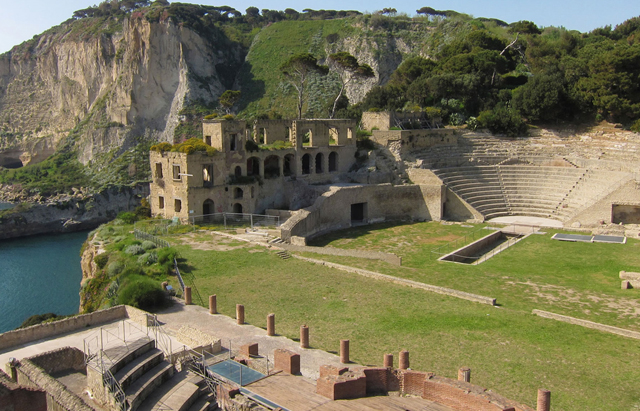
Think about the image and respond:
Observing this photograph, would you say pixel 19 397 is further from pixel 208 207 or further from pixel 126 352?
pixel 208 207

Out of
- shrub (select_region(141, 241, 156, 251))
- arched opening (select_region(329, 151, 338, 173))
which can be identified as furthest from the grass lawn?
arched opening (select_region(329, 151, 338, 173))

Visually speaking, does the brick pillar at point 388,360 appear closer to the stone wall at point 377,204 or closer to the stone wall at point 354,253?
the stone wall at point 354,253

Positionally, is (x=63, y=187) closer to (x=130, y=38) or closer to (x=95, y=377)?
(x=130, y=38)

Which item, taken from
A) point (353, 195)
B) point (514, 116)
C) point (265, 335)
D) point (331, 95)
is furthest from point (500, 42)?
point (265, 335)

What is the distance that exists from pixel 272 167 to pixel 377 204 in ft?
25.5

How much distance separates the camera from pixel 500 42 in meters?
60.9

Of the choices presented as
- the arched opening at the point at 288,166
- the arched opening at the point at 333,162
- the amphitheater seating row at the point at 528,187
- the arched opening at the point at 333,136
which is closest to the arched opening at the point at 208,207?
the arched opening at the point at 288,166

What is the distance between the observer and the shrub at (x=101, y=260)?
27297 millimetres

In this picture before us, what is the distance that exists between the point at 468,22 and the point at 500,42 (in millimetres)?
17578

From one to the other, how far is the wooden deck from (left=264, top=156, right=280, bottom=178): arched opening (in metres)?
26.2

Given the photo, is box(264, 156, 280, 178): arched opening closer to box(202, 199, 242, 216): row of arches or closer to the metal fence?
the metal fence

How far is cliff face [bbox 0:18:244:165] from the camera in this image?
75.9 metres

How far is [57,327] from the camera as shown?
1720cm

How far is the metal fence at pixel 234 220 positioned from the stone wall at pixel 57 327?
15.2 metres
